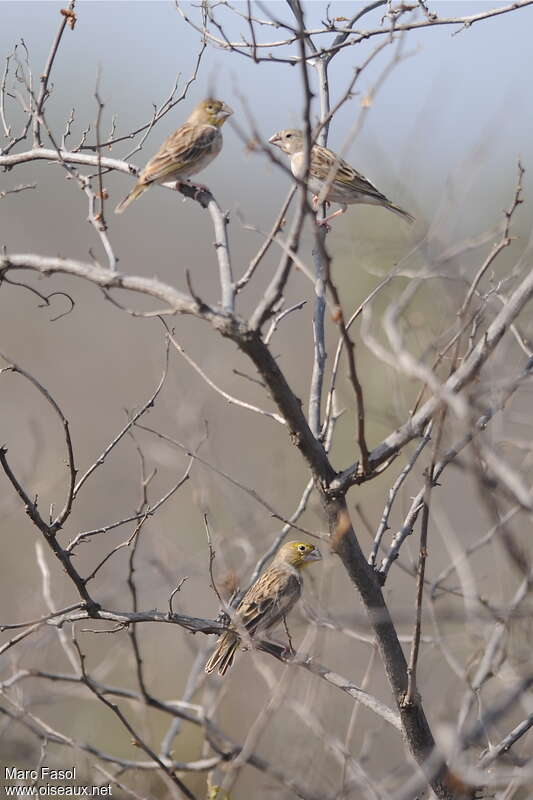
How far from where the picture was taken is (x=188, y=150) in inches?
269

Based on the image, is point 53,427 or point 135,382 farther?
point 135,382

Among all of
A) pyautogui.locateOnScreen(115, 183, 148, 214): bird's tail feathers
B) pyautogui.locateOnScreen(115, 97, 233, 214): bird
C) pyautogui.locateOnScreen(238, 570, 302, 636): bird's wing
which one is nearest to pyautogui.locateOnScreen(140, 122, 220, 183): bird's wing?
pyautogui.locateOnScreen(115, 97, 233, 214): bird

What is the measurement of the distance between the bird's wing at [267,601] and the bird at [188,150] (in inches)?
103

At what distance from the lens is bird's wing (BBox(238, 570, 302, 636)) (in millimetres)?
5332

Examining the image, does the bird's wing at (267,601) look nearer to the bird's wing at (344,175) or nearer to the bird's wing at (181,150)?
the bird's wing at (181,150)

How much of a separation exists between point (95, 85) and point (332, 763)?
14.4ft

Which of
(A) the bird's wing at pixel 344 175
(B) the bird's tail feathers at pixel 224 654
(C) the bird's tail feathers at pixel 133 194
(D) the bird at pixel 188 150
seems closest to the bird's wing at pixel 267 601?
(B) the bird's tail feathers at pixel 224 654

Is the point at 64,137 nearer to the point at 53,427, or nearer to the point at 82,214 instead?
the point at 53,427

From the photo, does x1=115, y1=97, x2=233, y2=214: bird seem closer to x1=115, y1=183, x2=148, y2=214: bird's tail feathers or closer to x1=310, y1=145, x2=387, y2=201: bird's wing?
x1=115, y1=183, x2=148, y2=214: bird's tail feathers

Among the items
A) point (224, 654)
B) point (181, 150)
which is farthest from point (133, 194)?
point (224, 654)

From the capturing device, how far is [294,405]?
2.94 meters

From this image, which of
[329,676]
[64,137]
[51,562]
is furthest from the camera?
[51,562]

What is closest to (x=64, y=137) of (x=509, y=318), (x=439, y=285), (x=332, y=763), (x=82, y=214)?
(x=439, y=285)

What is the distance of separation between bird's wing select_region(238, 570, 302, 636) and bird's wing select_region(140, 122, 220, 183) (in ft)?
8.62
